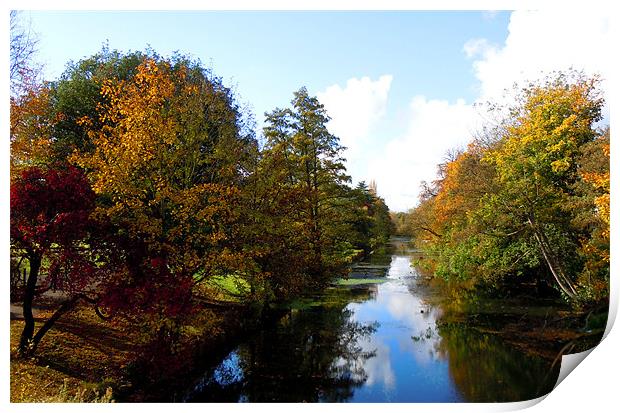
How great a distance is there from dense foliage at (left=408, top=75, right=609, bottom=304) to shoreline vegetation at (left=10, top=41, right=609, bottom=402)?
3 centimetres

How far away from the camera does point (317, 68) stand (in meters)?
8.11

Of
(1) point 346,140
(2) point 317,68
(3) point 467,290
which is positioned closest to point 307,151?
(1) point 346,140

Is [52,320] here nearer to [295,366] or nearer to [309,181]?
[295,366]

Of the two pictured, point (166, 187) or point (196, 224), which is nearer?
point (166, 187)

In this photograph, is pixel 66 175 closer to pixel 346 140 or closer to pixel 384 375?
pixel 346 140

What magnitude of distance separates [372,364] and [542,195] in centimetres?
485

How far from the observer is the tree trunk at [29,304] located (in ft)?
20.8

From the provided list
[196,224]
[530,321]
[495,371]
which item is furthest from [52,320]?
[530,321]

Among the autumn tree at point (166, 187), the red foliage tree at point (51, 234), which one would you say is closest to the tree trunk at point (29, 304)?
the red foliage tree at point (51, 234)

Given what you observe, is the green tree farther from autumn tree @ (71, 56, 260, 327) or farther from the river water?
the river water

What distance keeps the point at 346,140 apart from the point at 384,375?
4.69 metres

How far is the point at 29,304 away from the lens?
649 cm

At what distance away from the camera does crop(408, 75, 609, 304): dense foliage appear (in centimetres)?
771

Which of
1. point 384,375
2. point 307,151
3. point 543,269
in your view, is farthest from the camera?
point 307,151
